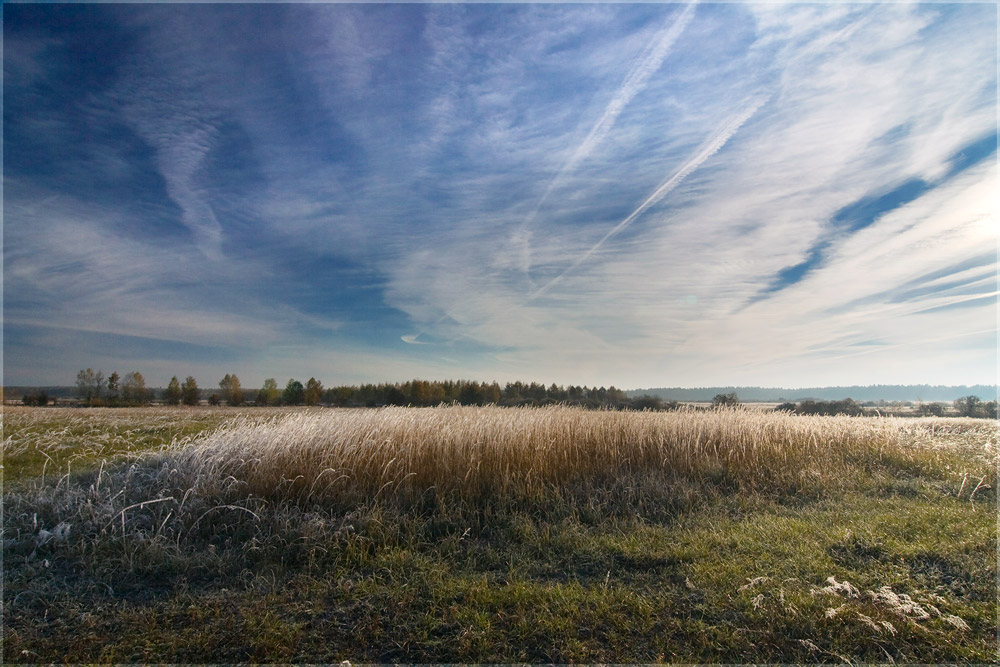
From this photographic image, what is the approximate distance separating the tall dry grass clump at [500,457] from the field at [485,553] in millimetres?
46

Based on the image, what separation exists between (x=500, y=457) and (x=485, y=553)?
2224 mm

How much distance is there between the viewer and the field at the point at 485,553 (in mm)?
3273

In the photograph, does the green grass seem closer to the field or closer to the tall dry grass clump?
the field

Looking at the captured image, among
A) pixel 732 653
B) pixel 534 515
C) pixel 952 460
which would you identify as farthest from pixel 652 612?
pixel 952 460

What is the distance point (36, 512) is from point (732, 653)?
23.2 ft

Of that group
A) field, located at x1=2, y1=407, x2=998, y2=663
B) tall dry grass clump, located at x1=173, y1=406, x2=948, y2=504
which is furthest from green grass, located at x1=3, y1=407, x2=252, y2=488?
tall dry grass clump, located at x1=173, y1=406, x2=948, y2=504

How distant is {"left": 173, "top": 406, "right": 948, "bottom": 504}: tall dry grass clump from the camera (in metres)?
6.24

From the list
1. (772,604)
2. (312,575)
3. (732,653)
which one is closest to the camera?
(732,653)

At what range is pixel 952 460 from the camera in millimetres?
9758

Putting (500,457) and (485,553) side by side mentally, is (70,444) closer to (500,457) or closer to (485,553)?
(500,457)

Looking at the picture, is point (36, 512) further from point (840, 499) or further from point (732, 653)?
point (840, 499)

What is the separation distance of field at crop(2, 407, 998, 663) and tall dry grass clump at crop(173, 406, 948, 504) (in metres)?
0.05

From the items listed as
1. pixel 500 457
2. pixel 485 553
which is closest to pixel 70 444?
pixel 500 457

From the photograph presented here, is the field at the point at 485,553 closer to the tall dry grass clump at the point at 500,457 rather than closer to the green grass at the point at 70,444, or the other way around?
the tall dry grass clump at the point at 500,457
